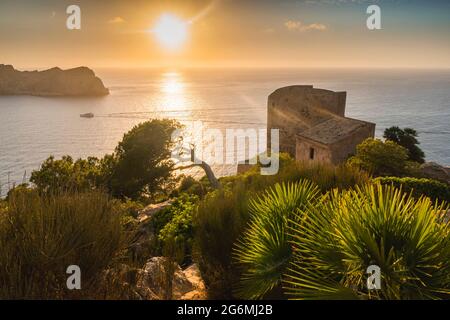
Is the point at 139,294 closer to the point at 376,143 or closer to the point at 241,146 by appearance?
the point at 376,143

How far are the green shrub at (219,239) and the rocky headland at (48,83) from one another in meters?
200

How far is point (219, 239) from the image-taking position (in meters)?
8.06

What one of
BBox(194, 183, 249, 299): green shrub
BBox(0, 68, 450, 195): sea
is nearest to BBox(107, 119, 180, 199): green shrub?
BBox(194, 183, 249, 299): green shrub

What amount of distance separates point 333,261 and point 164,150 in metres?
27.6

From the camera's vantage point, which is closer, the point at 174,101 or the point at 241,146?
the point at 241,146

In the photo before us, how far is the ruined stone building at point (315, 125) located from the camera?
34.8m

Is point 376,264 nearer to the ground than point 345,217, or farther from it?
nearer to the ground

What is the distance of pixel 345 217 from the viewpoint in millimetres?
4855

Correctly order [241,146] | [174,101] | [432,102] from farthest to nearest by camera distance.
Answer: [174,101] → [432,102] → [241,146]

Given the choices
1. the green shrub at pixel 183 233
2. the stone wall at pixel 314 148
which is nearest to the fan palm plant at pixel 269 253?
the green shrub at pixel 183 233

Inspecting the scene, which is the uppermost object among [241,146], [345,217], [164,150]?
[345,217]

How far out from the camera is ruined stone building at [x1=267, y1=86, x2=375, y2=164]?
34.8 meters

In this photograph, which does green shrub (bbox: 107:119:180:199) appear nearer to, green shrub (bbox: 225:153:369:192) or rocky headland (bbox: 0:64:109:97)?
green shrub (bbox: 225:153:369:192)
